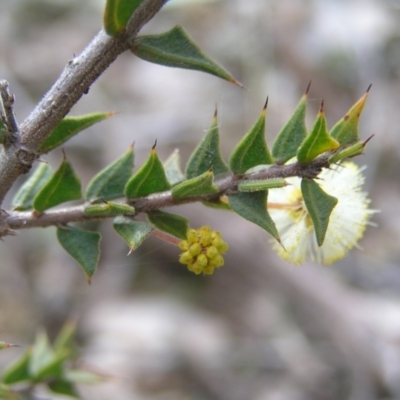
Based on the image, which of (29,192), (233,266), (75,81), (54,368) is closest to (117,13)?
(75,81)

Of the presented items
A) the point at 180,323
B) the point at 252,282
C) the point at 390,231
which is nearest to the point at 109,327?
the point at 180,323

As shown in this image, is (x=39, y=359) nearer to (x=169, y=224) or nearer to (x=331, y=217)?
(x=169, y=224)

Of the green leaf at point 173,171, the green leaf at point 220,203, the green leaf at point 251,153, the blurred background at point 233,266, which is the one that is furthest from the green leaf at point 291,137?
the blurred background at point 233,266

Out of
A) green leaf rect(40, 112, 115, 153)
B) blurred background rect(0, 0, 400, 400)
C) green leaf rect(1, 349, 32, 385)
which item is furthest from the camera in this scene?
blurred background rect(0, 0, 400, 400)

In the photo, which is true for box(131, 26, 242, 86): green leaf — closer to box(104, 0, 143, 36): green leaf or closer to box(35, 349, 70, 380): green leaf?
box(104, 0, 143, 36): green leaf

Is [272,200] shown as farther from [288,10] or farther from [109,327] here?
[288,10]

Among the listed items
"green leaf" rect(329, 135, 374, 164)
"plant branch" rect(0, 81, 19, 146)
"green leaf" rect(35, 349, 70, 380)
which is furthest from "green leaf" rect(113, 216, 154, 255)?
"green leaf" rect(35, 349, 70, 380)
